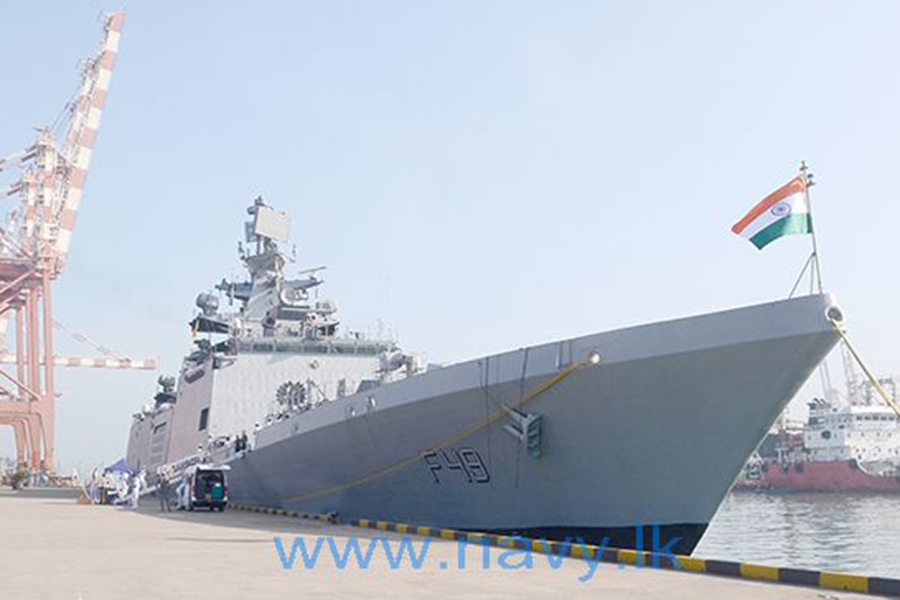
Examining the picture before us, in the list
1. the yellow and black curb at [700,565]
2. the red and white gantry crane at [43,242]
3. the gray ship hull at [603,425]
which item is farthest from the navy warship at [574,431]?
the red and white gantry crane at [43,242]

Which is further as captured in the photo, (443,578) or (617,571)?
(617,571)

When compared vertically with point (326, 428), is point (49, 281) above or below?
above

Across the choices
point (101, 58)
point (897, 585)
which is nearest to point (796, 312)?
point (897, 585)

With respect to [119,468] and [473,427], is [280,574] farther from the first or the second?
[119,468]

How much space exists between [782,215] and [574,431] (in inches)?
151

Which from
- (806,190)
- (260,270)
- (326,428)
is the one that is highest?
(260,270)

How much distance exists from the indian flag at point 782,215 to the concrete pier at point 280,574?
431 cm

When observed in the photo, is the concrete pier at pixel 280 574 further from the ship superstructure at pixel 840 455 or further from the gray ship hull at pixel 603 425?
the ship superstructure at pixel 840 455

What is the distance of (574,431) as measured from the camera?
11688mm

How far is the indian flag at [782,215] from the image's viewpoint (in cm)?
1054

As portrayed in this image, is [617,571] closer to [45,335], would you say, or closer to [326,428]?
[326,428]

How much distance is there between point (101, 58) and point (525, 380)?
49.8 metres

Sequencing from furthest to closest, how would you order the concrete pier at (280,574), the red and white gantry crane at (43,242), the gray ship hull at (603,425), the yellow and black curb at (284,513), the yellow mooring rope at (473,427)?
the red and white gantry crane at (43,242) < the yellow and black curb at (284,513) < the yellow mooring rope at (473,427) < the gray ship hull at (603,425) < the concrete pier at (280,574)

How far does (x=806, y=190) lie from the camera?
419 inches
